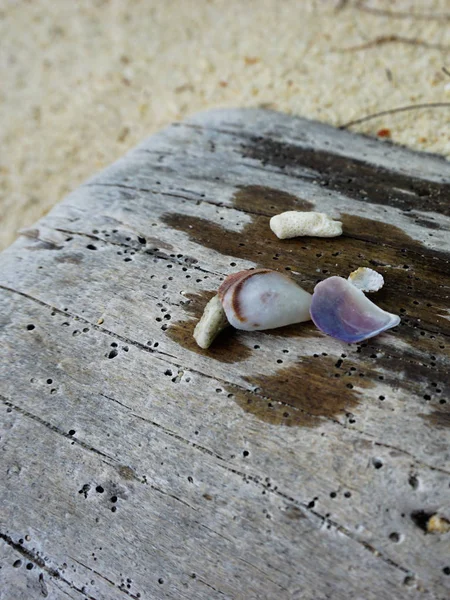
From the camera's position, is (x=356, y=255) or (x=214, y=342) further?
(x=356, y=255)

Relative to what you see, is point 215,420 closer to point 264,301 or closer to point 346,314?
point 264,301

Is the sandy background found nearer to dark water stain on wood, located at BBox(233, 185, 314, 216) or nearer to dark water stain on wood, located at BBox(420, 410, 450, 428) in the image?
dark water stain on wood, located at BBox(233, 185, 314, 216)

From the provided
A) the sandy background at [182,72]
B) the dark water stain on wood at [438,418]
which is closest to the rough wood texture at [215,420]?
the dark water stain on wood at [438,418]

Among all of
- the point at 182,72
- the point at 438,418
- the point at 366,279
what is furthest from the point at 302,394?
the point at 182,72

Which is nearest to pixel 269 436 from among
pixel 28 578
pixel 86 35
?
pixel 28 578

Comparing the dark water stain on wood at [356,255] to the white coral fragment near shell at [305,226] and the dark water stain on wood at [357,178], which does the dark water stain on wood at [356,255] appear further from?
the dark water stain on wood at [357,178]

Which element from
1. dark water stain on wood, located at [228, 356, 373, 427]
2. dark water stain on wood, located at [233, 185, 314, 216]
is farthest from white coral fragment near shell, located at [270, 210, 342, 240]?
dark water stain on wood, located at [228, 356, 373, 427]

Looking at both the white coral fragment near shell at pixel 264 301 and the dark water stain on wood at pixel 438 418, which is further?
the white coral fragment near shell at pixel 264 301
